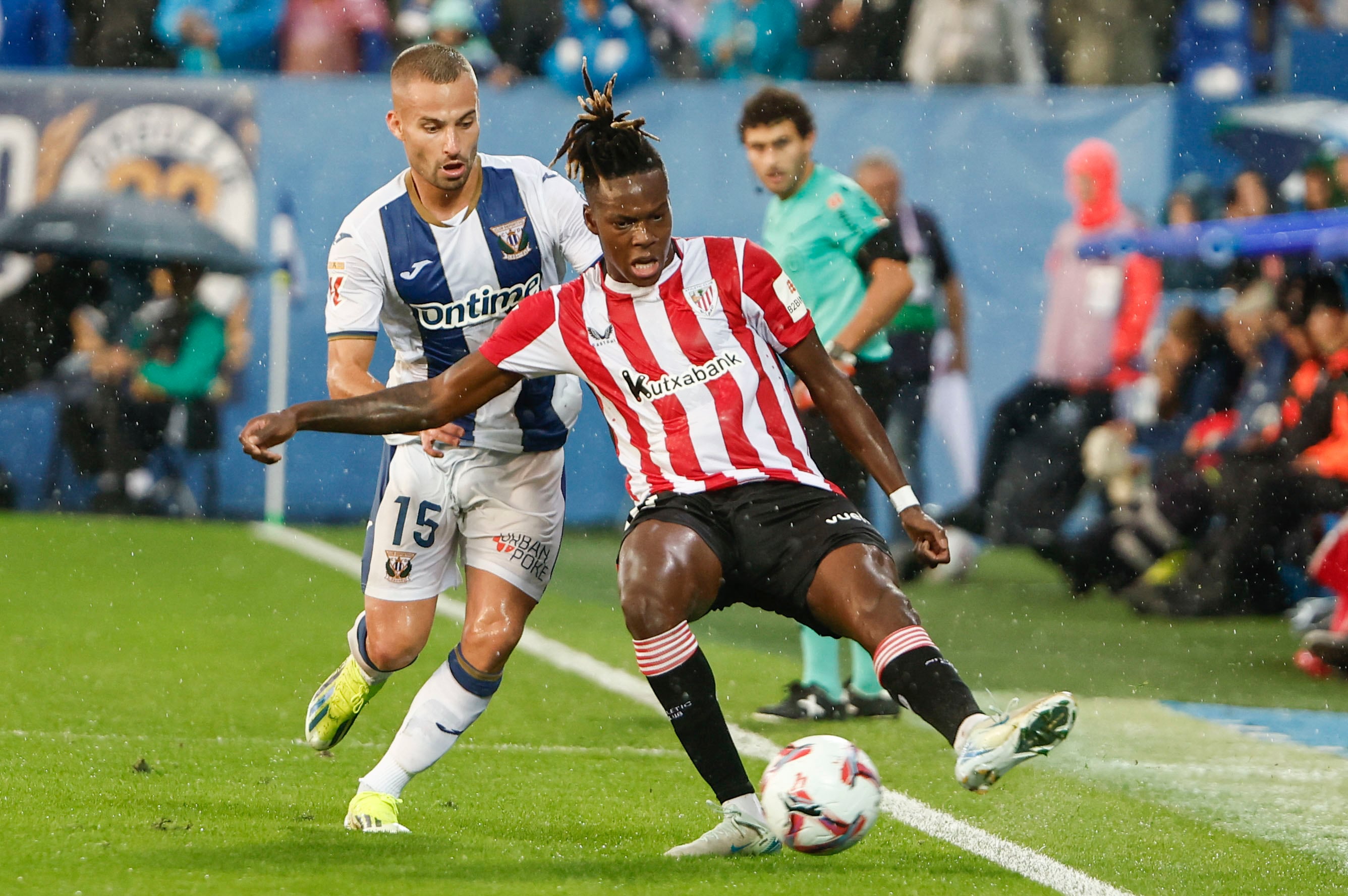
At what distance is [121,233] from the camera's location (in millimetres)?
14117

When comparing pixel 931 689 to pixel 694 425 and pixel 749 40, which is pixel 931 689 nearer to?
pixel 694 425

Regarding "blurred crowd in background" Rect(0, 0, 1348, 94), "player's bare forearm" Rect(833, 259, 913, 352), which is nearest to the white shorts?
"player's bare forearm" Rect(833, 259, 913, 352)

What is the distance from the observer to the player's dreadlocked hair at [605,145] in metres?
4.62

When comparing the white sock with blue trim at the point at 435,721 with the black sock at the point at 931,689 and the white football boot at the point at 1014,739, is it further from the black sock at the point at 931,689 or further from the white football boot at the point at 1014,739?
the white football boot at the point at 1014,739

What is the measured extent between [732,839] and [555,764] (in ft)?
5.19

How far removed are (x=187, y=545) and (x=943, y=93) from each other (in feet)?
22.7

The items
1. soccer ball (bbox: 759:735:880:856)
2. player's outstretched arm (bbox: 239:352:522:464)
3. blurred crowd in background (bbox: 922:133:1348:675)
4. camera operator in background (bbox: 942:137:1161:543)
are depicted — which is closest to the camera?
soccer ball (bbox: 759:735:880:856)

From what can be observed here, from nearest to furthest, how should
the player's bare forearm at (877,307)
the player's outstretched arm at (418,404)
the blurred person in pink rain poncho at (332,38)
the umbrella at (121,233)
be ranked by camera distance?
1. the player's outstretched arm at (418,404)
2. the player's bare forearm at (877,307)
3. the umbrella at (121,233)
4. the blurred person in pink rain poncho at (332,38)

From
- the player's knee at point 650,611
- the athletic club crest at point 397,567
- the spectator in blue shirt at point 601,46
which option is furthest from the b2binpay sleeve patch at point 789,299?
the spectator in blue shirt at point 601,46

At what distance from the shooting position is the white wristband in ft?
15.1

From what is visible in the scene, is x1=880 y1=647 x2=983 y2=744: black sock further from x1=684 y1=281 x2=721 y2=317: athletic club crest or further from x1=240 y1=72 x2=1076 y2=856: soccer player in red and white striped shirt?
x1=684 y1=281 x2=721 y2=317: athletic club crest

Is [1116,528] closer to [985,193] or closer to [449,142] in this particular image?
[985,193]

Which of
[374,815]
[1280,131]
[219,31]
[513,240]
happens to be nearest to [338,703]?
[374,815]

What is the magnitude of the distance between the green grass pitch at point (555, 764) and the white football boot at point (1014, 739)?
0.59 meters
